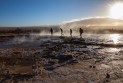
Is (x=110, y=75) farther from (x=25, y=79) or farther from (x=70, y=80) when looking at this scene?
(x=25, y=79)

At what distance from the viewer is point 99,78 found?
32.4 ft

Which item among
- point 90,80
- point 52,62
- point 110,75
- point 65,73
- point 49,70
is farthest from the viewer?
point 52,62

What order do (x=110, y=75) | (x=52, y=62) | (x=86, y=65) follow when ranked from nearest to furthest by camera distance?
(x=110, y=75)
(x=86, y=65)
(x=52, y=62)

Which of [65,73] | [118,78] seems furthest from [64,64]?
[118,78]

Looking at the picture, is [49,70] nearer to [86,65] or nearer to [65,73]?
[65,73]

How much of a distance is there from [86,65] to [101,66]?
1.08 meters

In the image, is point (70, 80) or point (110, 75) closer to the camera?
point (70, 80)

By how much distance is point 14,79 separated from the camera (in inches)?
396

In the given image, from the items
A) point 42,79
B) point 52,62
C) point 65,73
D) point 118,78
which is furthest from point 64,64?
point 118,78

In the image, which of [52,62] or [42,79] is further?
[52,62]

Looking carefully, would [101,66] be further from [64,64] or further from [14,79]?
[14,79]

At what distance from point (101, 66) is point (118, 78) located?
2732mm

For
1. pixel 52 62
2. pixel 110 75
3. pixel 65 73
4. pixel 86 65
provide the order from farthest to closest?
pixel 52 62, pixel 86 65, pixel 65 73, pixel 110 75

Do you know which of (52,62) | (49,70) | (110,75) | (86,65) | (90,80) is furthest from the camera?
(52,62)
